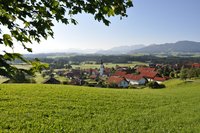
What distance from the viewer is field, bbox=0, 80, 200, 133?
20.8 metres

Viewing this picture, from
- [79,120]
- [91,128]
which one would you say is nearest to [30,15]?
[91,128]

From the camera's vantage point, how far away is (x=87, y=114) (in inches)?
1001

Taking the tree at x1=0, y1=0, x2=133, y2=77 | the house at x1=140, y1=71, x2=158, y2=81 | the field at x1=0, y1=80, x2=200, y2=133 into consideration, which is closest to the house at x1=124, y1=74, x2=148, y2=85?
the house at x1=140, y1=71, x2=158, y2=81

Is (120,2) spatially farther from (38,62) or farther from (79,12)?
(38,62)

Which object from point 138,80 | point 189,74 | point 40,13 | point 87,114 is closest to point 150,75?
point 138,80

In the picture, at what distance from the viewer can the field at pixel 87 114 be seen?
2084cm

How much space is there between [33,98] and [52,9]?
2472 cm

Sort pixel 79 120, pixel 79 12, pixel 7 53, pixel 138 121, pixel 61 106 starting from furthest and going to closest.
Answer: pixel 61 106, pixel 138 121, pixel 79 120, pixel 79 12, pixel 7 53

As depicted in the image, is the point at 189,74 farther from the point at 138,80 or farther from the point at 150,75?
the point at 150,75

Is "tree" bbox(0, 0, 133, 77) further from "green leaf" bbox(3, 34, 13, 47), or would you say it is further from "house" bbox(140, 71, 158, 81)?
"house" bbox(140, 71, 158, 81)

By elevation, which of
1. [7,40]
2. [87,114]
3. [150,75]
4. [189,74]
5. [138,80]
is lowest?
[138,80]

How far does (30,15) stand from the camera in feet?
20.8

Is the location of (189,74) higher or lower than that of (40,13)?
lower

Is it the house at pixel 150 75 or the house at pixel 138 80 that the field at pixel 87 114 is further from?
the house at pixel 150 75
